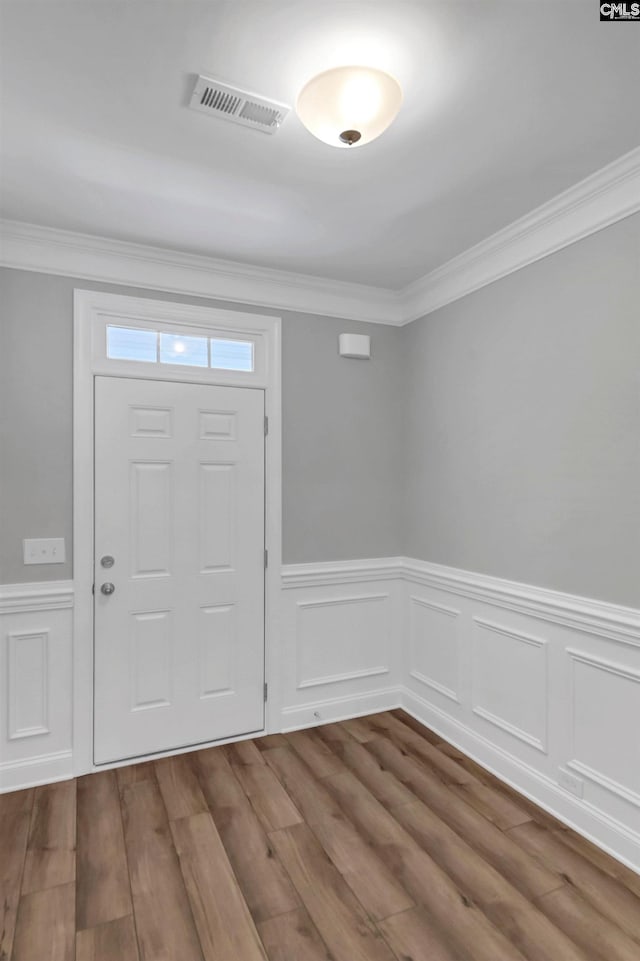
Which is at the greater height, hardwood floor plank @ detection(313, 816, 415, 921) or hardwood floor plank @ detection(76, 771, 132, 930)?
hardwood floor plank @ detection(313, 816, 415, 921)

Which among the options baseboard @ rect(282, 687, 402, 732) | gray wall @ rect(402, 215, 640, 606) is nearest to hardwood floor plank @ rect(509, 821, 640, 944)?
gray wall @ rect(402, 215, 640, 606)

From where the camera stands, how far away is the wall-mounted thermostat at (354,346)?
331 cm

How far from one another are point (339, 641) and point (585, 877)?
168 cm

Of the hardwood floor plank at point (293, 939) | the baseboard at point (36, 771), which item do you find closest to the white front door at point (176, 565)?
the baseboard at point (36, 771)

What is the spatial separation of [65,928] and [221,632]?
4.69ft

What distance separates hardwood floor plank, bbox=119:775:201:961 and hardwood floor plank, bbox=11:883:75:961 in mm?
210

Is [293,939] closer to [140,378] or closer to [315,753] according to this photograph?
[315,753]

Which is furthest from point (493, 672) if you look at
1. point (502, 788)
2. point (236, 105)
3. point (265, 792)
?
point (236, 105)

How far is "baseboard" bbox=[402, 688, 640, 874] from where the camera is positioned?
2.06 m

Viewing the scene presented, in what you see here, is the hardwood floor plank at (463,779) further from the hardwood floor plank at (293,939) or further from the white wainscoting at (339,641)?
the hardwood floor plank at (293,939)

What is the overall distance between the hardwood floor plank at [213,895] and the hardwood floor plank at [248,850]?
0.03m

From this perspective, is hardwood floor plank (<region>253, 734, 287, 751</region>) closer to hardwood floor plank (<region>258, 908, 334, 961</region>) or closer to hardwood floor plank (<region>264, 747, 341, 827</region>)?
hardwood floor plank (<region>264, 747, 341, 827</region>)
